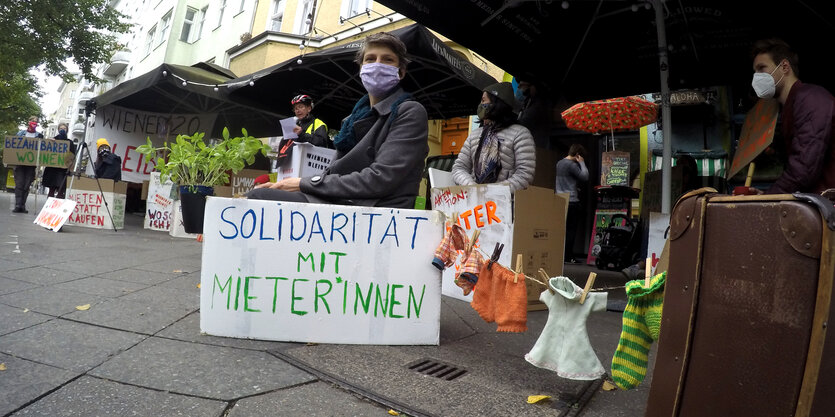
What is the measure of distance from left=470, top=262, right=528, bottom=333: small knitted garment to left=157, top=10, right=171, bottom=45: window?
2652cm

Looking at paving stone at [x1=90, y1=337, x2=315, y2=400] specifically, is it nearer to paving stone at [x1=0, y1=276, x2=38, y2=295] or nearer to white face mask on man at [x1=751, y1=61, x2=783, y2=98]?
paving stone at [x1=0, y1=276, x2=38, y2=295]

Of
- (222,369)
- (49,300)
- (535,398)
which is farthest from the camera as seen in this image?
(49,300)

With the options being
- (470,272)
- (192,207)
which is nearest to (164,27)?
(192,207)

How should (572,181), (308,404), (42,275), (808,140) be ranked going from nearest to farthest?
(308,404), (808,140), (42,275), (572,181)

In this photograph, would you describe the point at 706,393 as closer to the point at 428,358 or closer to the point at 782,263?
the point at 782,263

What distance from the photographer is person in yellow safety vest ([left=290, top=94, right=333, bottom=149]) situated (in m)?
3.98

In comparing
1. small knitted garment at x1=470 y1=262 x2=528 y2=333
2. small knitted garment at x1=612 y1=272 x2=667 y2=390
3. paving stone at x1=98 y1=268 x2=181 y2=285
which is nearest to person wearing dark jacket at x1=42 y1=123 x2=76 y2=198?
paving stone at x1=98 y1=268 x2=181 y2=285

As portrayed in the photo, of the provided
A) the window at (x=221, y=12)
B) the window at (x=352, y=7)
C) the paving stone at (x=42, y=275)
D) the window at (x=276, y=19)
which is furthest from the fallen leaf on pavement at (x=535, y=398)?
the window at (x=221, y=12)

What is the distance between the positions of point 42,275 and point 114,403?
2520 mm

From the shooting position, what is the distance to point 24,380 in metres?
1.59

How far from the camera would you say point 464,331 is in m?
2.76

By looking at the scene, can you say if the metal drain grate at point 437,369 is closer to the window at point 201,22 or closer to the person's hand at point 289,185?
the person's hand at point 289,185

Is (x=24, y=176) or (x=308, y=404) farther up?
(x=24, y=176)

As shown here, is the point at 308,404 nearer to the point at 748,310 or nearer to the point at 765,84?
the point at 748,310
